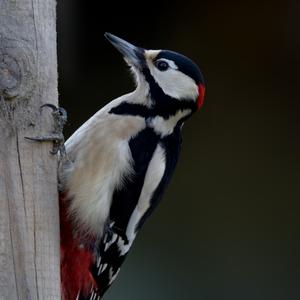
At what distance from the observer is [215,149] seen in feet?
19.4

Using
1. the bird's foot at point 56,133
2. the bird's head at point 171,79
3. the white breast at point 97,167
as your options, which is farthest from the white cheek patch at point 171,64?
the bird's foot at point 56,133

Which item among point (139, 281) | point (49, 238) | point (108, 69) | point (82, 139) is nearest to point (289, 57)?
point (108, 69)

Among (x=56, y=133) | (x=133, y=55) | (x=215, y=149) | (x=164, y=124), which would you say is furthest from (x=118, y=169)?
(x=215, y=149)

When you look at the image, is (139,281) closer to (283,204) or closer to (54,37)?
(283,204)

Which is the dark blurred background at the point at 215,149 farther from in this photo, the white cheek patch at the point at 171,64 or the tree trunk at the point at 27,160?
the tree trunk at the point at 27,160

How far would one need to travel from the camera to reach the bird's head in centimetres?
343

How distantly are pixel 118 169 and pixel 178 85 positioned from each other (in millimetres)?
420

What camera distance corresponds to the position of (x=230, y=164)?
592 centimetres

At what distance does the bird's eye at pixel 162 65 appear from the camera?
348 cm

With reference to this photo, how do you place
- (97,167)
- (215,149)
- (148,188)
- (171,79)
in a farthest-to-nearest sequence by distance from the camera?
(215,149), (171,79), (148,188), (97,167)

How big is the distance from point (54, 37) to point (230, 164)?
3.14 metres

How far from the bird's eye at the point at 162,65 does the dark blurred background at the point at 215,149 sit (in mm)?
2343

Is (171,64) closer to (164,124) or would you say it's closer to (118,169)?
(164,124)

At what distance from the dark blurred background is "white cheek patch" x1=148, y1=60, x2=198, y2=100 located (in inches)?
94.2
